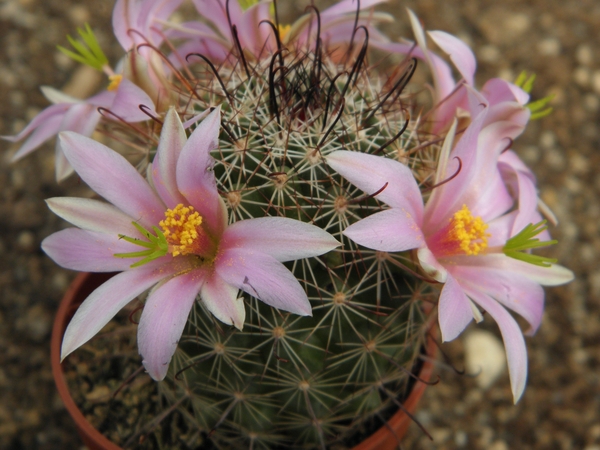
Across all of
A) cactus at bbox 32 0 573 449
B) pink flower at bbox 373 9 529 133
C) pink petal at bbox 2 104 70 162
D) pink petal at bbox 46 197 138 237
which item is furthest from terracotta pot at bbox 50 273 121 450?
pink flower at bbox 373 9 529 133

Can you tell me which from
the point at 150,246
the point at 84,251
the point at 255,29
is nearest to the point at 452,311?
the point at 150,246

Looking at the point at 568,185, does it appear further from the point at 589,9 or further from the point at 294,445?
the point at 294,445

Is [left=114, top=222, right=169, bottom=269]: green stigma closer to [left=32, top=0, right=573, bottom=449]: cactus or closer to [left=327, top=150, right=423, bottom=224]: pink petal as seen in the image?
[left=32, top=0, right=573, bottom=449]: cactus

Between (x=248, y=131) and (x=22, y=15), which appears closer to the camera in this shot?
(x=248, y=131)

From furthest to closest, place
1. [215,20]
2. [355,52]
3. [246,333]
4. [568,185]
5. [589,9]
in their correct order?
[589,9]
[568,185]
[355,52]
[215,20]
[246,333]

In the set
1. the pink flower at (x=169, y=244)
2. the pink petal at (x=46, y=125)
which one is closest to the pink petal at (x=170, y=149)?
the pink flower at (x=169, y=244)

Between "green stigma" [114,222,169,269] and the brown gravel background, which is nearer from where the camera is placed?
"green stigma" [114,222,169,269]

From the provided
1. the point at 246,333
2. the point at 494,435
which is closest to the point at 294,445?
the point at 246,333

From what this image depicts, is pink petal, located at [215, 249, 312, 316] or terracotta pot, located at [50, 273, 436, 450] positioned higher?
pink petal, located at [215, 249, 312, 316]
